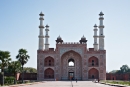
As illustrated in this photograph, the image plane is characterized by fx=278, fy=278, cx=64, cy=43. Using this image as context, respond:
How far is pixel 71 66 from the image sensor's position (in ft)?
166

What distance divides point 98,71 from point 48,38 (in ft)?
38.5

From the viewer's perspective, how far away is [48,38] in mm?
53594

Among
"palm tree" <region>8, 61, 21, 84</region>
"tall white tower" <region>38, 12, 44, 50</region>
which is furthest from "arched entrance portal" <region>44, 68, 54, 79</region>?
"palm tree" <region>8, 61, 21, 84</region>

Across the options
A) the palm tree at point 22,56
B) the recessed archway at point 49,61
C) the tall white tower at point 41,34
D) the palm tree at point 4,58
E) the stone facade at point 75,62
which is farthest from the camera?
the recessed archway at point 49,61

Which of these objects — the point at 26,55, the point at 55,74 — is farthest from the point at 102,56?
the point at 26,55

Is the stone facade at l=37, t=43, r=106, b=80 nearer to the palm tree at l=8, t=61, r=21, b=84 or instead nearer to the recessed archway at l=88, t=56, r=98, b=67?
the recessed archway at l=88, t=56, r=98, b=67

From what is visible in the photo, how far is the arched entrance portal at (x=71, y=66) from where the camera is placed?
50.5 metres

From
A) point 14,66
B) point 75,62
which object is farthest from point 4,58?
point 75,62

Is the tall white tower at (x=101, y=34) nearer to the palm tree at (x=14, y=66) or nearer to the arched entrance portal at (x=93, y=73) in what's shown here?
the arched entrance portal at (x=93, y=73)

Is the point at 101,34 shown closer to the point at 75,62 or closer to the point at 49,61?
the point at 75,62

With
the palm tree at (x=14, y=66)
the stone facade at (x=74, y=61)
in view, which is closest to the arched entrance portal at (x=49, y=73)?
the stone facade at (x=74, y=61)

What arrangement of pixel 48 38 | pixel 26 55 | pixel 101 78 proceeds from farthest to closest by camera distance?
pixel 48 38, pixel 101 78, pixel 26 55

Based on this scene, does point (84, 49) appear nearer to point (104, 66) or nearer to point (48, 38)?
point (104, 66)

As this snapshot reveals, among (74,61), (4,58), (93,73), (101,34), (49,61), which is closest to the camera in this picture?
(4,58)
